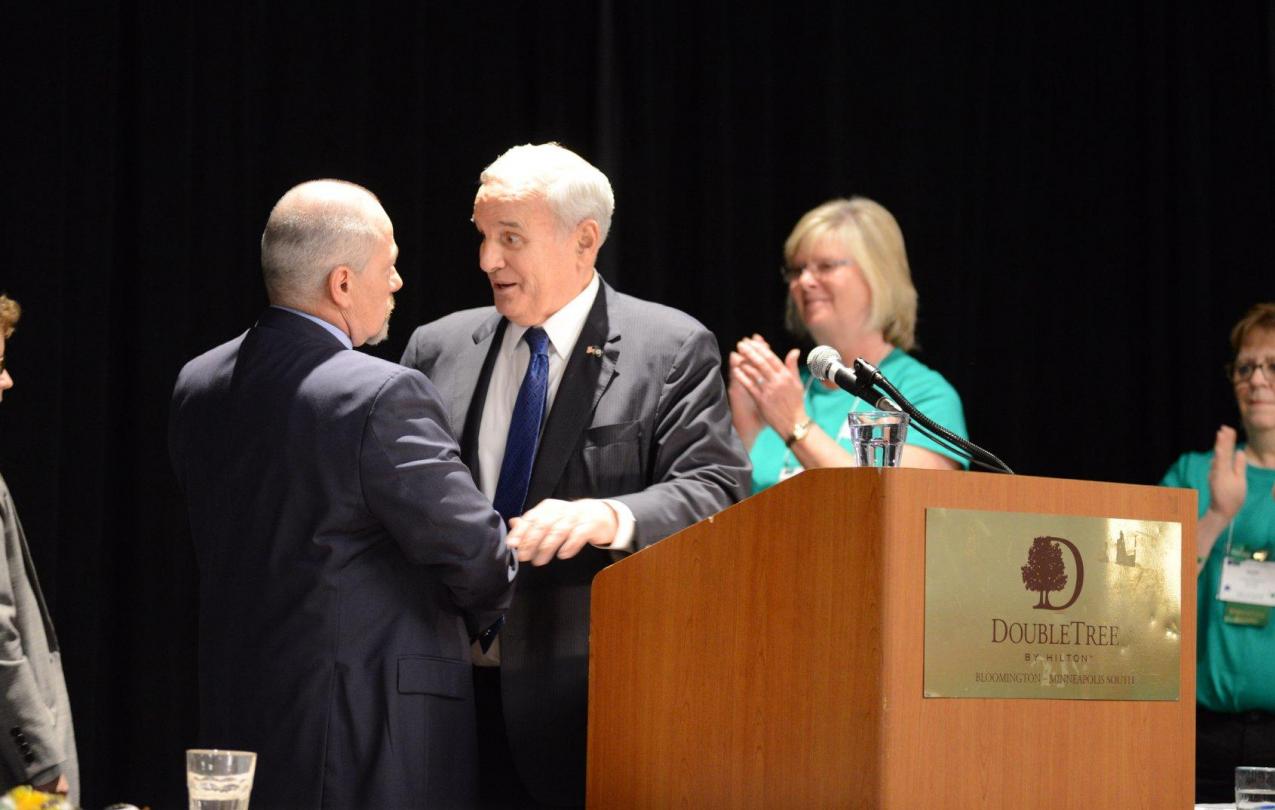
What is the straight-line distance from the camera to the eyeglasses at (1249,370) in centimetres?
439

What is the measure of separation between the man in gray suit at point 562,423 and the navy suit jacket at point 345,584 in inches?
6.1

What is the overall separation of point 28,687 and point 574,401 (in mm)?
1118

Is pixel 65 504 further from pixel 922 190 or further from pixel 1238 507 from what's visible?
pixel 1238 507

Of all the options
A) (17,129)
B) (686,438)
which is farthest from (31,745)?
(17,129)

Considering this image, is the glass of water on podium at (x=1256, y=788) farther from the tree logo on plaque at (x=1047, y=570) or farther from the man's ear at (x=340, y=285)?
the man's ear at (x=340, y=285)

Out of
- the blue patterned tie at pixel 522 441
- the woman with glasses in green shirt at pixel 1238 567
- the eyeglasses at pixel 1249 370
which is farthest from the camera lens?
the eyeglasses at pixel 1249 370

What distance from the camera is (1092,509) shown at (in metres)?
1.93

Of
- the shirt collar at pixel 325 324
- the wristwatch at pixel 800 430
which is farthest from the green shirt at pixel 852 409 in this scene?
the shirt collar at pixel 325 324

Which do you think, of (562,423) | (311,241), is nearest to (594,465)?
(562,423)

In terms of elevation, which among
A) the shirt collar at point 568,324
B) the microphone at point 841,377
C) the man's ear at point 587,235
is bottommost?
the microphone at point 841,377

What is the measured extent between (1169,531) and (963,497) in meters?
0.35

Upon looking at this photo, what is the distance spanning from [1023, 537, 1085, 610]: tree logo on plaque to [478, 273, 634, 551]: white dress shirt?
1139 mm

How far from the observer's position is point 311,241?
2590mm

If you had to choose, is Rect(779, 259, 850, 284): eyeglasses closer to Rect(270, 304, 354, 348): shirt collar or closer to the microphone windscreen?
Rect(270, 304, 354, 348): shirt collar
